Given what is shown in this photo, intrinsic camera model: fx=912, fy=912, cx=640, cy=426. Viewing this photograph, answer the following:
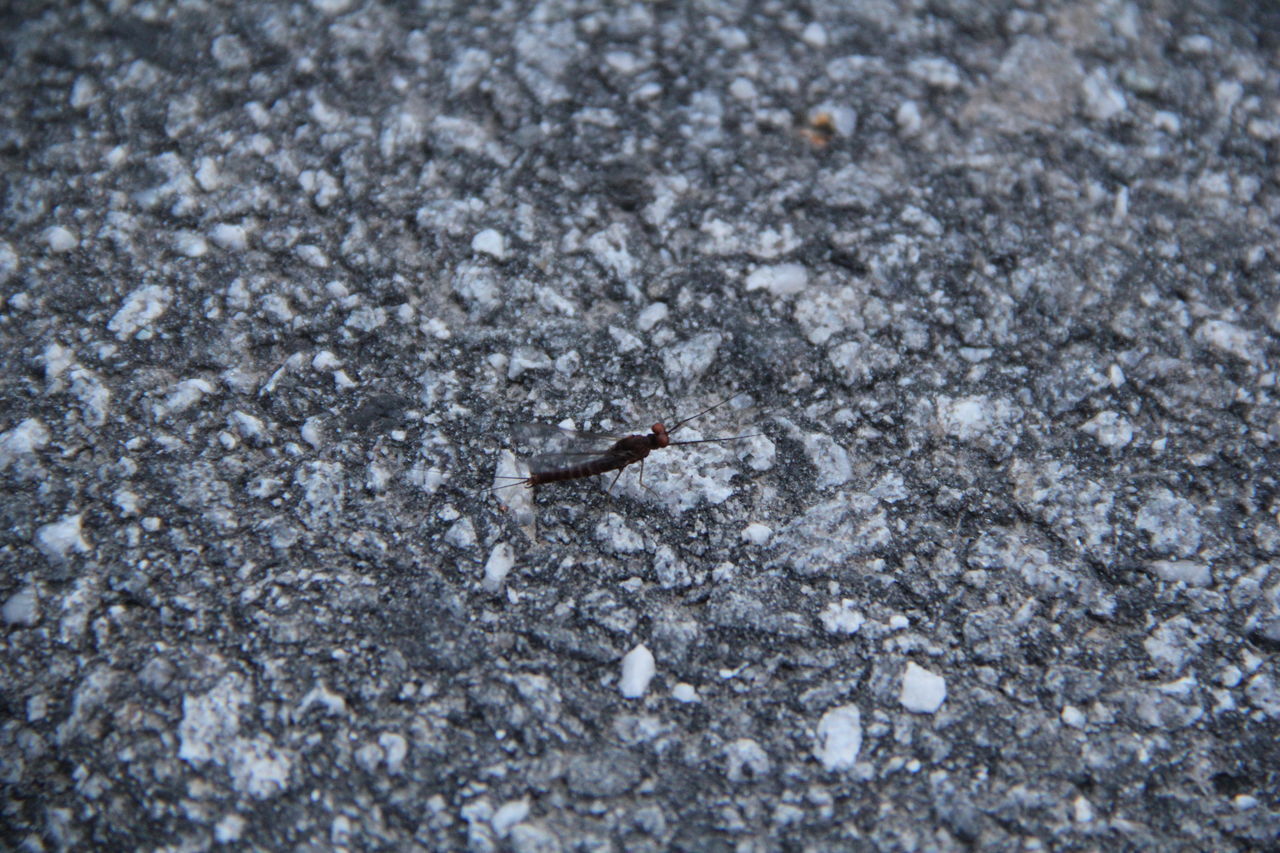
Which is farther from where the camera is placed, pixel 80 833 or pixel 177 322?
pixel 177 322

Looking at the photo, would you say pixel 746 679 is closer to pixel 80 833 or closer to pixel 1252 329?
pixel 80 833

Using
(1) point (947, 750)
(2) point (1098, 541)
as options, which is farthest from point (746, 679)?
(2) point (1098, 541)

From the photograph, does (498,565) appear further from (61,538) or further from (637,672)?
(61,538)

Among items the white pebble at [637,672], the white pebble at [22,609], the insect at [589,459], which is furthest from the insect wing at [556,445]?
the white pebble at [22,609]

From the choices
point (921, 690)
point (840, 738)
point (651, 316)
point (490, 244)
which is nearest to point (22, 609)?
point (490, 244)

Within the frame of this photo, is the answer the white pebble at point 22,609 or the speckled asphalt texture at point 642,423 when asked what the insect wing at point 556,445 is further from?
the white pebble at point 22,609

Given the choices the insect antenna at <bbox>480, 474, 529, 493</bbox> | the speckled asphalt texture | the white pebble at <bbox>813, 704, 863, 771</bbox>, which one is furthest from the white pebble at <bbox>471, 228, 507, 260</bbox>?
the white pebble at <bbox>813, 704, 863, 771</bbox>
